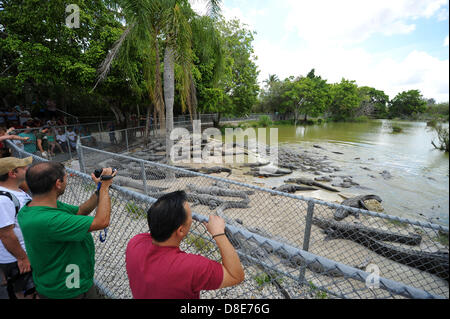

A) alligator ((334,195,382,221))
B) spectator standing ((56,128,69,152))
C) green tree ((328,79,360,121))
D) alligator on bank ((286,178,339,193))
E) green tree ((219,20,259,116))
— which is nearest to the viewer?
alligator ((334,195,382,221))

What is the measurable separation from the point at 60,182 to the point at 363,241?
488 centimetres

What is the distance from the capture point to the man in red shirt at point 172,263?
1081 mm

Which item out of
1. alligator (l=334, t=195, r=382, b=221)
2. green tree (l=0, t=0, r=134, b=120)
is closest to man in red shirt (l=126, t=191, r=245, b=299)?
alligator (l=334, t=195, r=382, b=221)

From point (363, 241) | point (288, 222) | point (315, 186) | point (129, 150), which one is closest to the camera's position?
point (363, 241)

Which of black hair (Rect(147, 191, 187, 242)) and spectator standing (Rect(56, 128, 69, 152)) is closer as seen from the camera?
black hair (Rect(147, 191, 187, 242))

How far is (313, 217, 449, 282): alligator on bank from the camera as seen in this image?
320 cm

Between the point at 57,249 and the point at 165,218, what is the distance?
907 millimetres

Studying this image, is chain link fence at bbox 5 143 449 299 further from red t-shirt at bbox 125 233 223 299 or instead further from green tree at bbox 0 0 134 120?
green tree at bbox 0 0 134 120

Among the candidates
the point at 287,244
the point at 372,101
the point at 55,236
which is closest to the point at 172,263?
the point at 55,236
